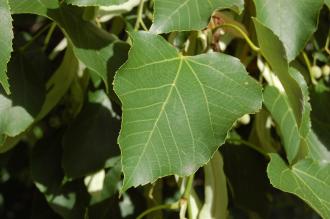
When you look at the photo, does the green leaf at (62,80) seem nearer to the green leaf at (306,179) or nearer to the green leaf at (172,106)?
the green leaf at (172,106)

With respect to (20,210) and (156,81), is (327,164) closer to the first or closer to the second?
(156,81)

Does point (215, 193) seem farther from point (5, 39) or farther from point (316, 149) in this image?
point (5, 39)

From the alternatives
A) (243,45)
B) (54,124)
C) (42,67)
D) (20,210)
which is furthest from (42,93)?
(20,210)

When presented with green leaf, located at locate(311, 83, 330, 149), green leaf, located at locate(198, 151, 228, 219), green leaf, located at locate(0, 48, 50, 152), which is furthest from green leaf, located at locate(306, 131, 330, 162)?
green leaf, located at locate(0, 48, 50, 152)

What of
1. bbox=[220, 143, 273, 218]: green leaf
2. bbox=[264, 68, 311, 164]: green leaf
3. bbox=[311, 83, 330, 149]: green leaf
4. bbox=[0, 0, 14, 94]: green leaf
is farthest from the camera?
bbox=[220, 143, 273, 218]: green leaf

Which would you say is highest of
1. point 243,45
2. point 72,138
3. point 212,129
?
point 212,129

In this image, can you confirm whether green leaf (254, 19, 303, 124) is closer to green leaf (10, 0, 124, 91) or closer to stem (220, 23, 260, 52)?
stem (220, 23, 260, 52)

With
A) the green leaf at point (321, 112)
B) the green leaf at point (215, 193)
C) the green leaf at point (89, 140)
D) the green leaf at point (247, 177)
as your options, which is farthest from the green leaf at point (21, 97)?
the green leaf at point (321, 112)
